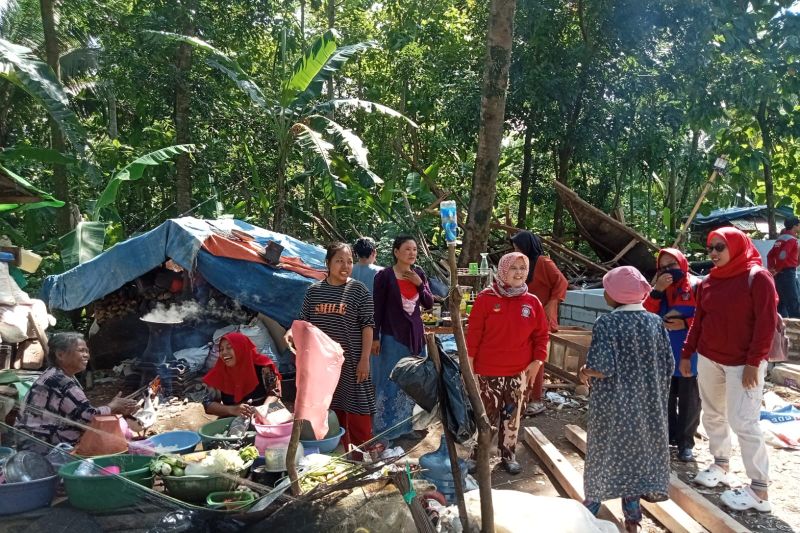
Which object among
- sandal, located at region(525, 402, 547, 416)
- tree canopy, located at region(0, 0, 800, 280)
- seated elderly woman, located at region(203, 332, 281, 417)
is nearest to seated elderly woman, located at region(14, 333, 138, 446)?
seated elderly woman, located at region(203, 332, 281, 417)

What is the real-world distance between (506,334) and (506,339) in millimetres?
35

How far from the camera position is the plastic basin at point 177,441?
423 cm

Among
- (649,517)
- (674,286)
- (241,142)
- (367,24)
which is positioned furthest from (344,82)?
(649,517)

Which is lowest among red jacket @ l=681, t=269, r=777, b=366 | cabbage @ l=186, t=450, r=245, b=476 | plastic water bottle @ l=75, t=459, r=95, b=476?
cabbage @ l=186, t=450, r=245, b=476

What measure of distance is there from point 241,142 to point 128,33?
105 inches

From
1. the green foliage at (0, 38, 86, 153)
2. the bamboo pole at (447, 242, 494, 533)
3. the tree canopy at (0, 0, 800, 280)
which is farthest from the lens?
the tree canopy at (0, 0, 800, 280)

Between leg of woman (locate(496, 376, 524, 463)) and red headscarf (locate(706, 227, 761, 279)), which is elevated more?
red headscarf (locate(706, 227, 761, 279))

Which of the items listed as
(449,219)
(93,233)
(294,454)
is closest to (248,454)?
(294,454)

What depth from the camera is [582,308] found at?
8.13 m

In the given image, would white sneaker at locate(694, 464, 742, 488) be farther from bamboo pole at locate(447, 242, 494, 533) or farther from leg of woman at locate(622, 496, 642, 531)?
bamboo pole at locate(447, 242, 494, 533)

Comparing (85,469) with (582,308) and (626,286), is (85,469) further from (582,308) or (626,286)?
(582,308)

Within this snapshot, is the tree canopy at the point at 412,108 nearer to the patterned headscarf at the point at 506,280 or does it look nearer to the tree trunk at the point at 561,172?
the tree trunk at the point at 561,172

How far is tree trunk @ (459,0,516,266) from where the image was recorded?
Answer: 759 centimetres

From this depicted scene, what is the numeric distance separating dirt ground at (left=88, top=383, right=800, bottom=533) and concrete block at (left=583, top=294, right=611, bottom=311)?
1.91 meters
